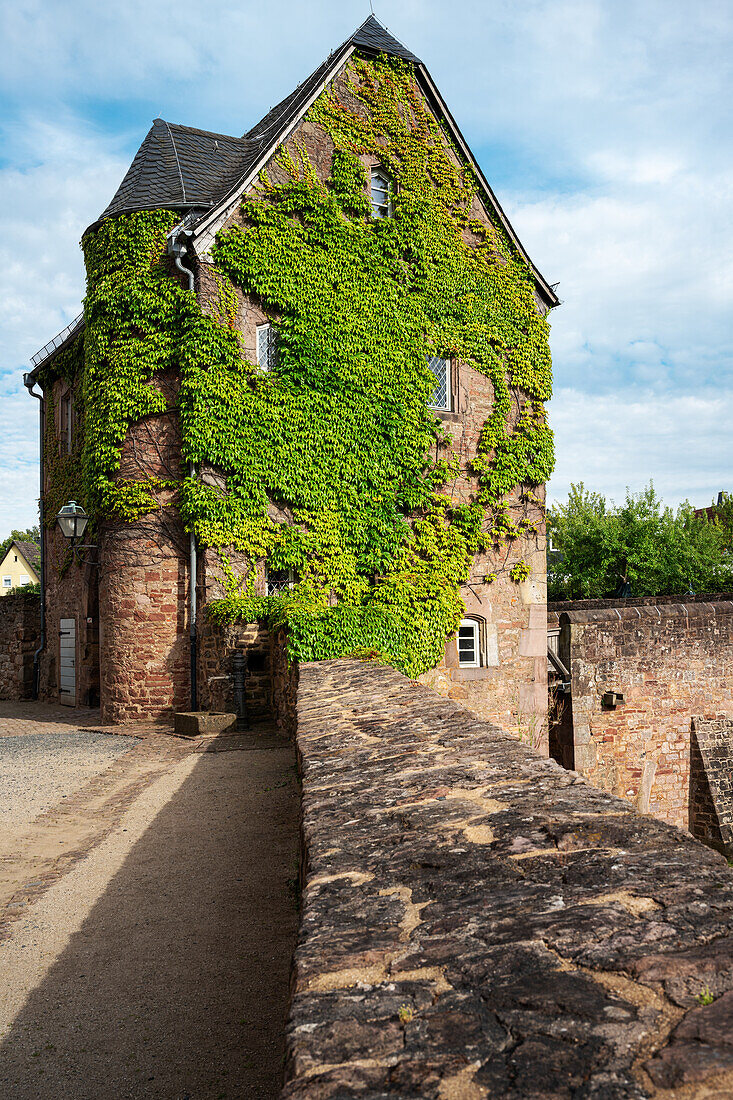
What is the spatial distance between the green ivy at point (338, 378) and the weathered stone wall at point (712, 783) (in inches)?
216

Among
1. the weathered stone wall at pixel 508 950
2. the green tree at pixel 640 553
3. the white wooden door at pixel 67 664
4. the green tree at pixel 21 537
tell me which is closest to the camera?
the weathered stone wall at pixel 508 950

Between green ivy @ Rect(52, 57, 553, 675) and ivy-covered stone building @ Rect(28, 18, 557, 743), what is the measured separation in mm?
40

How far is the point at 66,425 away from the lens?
17484 mm

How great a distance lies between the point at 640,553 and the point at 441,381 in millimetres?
24796

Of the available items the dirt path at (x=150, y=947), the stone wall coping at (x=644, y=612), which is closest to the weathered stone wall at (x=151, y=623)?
the dirt path at (x=150, y=947)

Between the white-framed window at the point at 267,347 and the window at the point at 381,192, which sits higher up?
the window at the point at 381,192

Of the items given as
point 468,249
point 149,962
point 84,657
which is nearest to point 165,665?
point 84,657

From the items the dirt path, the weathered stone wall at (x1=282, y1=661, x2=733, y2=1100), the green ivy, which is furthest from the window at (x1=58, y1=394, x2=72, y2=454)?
the weathered stone wall at (x1=282, y1=661, x2=733, y2=1100)

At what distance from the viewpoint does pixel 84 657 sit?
15.6 meters

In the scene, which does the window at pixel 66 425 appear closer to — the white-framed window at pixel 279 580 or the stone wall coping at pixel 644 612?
the white-framed window at pixel 279 580

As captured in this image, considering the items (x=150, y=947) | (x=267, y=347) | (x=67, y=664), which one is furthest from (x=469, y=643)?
(x=150, y=947)

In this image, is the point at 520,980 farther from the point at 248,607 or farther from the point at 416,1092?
the point at 248,607

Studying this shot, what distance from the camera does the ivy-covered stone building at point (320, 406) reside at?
12.1 meters

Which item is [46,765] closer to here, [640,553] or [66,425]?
[66,425]
